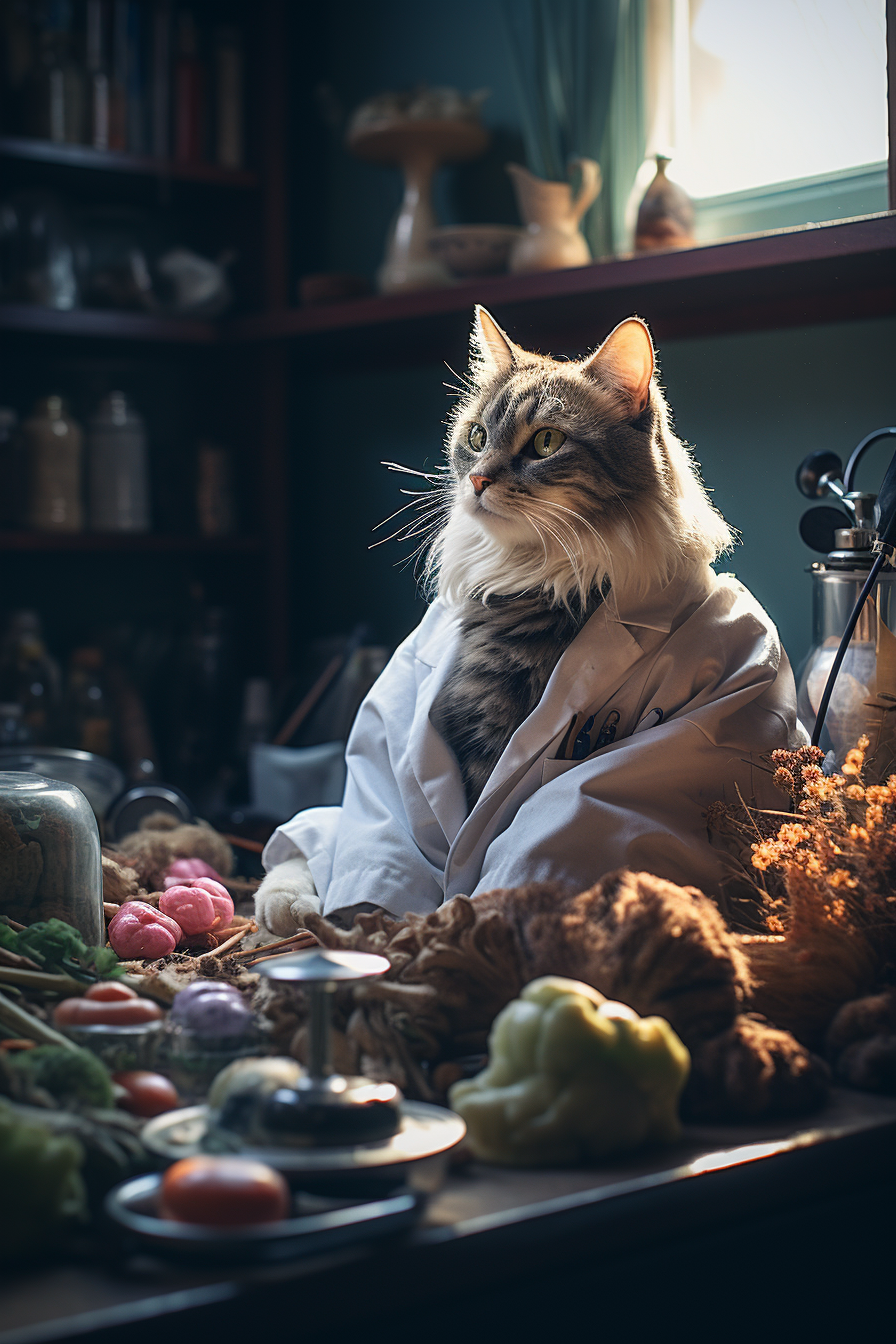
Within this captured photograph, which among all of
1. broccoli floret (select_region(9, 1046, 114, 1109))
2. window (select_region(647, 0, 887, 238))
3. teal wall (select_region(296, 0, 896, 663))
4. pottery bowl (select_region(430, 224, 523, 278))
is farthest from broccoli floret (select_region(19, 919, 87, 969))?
pottery bowl (select_region(430, 224, 523, 278))

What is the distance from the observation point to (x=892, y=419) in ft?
4.72

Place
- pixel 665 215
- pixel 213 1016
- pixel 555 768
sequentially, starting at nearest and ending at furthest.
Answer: pixel 213 1016, pixel 555 768, pixel 665 215

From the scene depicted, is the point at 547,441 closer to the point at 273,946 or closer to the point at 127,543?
the point at 273,946

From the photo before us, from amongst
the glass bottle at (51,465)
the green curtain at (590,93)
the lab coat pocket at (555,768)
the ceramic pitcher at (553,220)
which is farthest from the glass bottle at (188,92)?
the lab coat pocket at (555,768)

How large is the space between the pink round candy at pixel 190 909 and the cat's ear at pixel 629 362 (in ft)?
2.06

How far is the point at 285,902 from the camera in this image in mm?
1160

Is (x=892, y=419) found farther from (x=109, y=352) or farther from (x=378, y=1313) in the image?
(x=109, y=352)

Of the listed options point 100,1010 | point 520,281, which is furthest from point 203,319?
point 100,1010

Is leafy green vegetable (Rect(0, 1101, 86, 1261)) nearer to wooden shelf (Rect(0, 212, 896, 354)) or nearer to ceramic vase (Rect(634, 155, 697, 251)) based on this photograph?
wooden shelf (Rect(0, 212, 896, 354))

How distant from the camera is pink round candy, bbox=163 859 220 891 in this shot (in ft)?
4.51

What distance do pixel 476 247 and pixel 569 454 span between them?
3.21 ft

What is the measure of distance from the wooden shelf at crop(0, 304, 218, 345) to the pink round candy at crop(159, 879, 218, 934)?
1419 mm

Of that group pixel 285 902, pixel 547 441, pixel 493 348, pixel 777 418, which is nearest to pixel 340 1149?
pixel 285 902

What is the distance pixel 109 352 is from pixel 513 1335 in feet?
7.50
